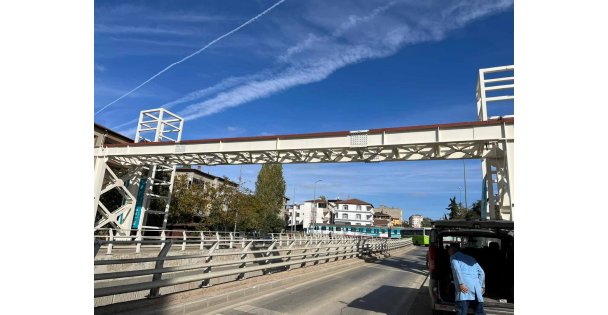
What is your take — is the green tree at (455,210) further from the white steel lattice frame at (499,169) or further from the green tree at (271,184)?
the white steel lattice frame at (499,169)

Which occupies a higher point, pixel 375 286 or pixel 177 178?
pixel 177 178

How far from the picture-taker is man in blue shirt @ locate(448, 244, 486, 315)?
241 inches

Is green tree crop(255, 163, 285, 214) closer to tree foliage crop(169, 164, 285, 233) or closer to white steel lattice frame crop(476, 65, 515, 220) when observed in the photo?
tree foliage crop(169, 164, 285, 233)

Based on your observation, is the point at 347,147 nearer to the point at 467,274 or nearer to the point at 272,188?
the point at 467,274

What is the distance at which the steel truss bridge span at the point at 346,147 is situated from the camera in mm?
17359

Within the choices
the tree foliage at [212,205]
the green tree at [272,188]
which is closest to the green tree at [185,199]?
the tree foliage at [212,205]

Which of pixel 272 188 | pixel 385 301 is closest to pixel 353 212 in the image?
pixel 272 188

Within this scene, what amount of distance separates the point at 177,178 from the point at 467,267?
1605 inches

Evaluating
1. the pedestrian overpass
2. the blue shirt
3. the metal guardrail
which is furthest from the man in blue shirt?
the pedestrian overpass

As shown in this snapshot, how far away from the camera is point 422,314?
8.66m

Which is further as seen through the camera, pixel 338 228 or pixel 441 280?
pixel 338 228
